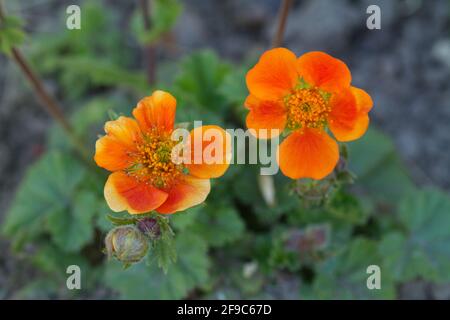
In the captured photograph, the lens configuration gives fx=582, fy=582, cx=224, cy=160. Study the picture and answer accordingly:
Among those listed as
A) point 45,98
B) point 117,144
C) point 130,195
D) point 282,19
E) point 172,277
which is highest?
point 282,19

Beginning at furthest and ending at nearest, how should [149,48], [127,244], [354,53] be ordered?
[354,53] → [149,48] → [127,244]

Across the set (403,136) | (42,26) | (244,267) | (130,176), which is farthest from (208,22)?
(130,176)

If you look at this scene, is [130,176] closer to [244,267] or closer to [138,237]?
[138,237]

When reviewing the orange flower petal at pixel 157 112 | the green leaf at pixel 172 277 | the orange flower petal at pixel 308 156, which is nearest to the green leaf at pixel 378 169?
the green leaf at pixel 172 277

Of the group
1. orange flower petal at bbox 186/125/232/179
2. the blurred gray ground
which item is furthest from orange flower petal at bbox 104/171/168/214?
the blurred gray ground

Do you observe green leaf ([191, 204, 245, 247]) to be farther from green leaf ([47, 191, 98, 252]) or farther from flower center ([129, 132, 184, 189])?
flower center ([129, 132, 184, 189])

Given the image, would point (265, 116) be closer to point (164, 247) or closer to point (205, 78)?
point (164, 247)

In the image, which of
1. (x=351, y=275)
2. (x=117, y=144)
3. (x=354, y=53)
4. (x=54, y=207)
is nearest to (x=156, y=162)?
(x=117, y=144)
